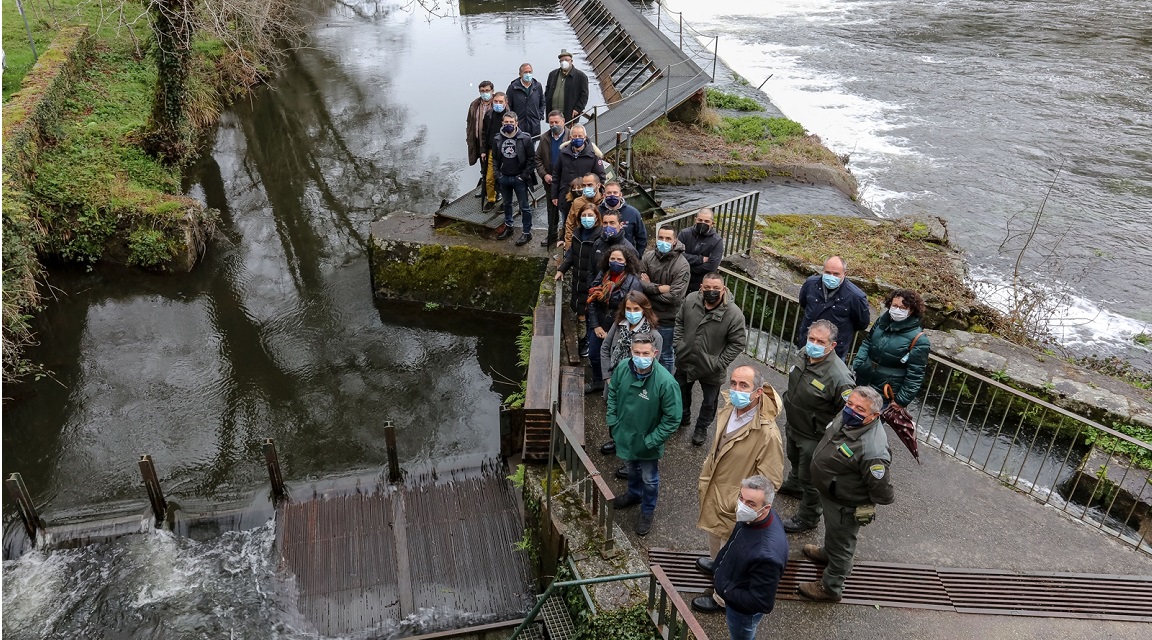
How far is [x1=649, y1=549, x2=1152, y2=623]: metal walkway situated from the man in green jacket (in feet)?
2.59

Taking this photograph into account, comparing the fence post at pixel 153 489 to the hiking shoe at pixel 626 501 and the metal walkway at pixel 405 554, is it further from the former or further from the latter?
the hiking shoe at pixel 626 501

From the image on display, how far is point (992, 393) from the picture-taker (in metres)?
8.53

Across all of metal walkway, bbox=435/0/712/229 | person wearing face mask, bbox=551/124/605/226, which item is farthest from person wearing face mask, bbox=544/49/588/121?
person wearing face mask, bbox=551/124/605/226

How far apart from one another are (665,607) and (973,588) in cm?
253

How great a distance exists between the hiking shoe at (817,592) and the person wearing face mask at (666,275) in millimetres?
2233

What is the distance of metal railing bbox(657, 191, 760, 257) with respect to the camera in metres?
10.3

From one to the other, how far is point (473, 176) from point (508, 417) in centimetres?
932

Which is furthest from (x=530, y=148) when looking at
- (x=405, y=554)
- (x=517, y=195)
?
(x=405, y=554)

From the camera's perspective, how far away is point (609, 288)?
7.26 meters

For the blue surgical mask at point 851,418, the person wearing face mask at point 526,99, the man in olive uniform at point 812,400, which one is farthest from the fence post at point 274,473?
the person wearing face mask at point 526,99

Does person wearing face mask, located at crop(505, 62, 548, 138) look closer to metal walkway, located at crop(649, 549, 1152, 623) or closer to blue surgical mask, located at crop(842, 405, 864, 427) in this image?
metal walkway, located at crop(649, 549, 1152, 623)

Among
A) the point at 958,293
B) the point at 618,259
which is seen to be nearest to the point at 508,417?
the point at 618,259

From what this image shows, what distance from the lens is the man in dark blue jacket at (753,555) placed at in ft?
14.5

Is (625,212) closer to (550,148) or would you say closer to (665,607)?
(550,148)
